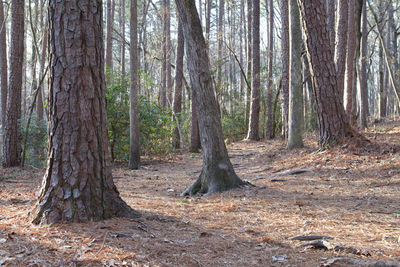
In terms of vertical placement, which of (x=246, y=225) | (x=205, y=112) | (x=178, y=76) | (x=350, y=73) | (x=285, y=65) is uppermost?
(x=285, y=65)

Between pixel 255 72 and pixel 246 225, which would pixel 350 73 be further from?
pixel 246 225

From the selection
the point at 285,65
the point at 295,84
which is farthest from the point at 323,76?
the point at 285,65

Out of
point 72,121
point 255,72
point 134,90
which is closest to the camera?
point 72,121

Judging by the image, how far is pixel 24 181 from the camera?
24.3 feet

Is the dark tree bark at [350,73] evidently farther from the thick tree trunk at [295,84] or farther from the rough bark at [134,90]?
the rough bark at [134,90]

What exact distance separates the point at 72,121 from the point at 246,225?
86.6 inches

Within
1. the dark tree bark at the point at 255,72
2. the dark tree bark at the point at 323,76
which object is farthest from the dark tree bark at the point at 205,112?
the dark tree bark at the point at 255,72

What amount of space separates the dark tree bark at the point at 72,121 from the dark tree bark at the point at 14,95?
7800 mm

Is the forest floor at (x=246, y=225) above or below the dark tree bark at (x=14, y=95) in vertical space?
below

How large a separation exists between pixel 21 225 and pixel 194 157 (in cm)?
1003

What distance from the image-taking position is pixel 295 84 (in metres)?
9.39

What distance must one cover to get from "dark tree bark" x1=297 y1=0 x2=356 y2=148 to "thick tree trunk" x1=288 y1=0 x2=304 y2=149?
1.75 meters

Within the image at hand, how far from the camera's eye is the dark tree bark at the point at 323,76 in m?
7.42

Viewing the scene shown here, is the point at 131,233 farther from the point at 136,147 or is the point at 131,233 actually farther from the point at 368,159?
the point at 136,147
